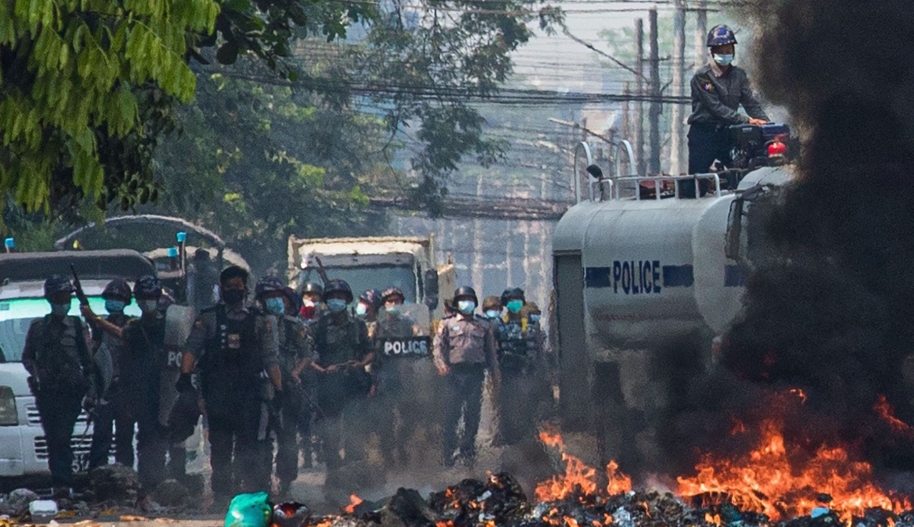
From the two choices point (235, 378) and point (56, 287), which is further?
point (56, 287)

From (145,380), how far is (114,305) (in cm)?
74

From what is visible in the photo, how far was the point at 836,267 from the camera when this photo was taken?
12.8 m

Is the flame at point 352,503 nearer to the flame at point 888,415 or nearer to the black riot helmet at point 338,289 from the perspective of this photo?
the black riot helmet at point 338,289

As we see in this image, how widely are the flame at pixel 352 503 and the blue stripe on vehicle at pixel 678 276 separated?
3.47 meters

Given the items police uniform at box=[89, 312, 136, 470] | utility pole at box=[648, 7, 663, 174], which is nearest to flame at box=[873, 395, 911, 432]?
police uniform at box=[89, 312, 136, 470]

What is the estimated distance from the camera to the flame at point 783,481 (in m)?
11.4

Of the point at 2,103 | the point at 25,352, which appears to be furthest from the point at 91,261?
the point at 2,103

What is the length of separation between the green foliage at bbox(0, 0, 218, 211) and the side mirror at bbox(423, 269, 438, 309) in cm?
1619

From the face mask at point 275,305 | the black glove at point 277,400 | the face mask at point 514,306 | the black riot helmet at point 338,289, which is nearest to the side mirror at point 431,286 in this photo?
the face mask at point 514,306

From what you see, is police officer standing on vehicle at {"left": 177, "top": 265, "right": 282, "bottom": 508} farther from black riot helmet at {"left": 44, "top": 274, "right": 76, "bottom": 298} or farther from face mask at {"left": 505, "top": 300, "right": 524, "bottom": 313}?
Result: face mask at {"left": 505, "top": 300, "right": 524, "bottom": 313}

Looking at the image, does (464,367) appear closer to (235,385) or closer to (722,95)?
(235,385)

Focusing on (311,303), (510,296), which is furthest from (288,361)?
(510,296)

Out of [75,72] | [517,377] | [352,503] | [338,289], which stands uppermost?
[75,72]

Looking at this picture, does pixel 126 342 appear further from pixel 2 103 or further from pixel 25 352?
pixel 2 103
